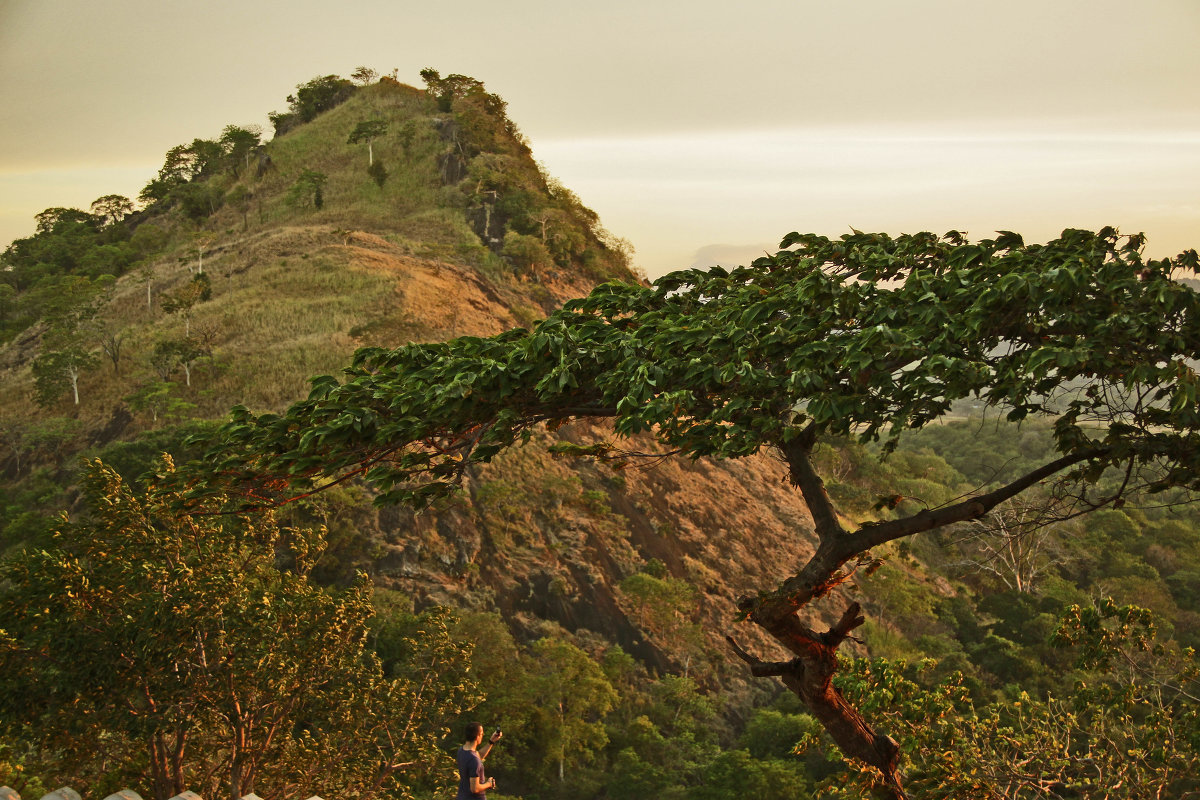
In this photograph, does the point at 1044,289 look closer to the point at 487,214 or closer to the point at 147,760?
the point at 147,760

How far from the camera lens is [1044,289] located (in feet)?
17.5

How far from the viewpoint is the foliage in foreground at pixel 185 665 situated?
10.4 metres

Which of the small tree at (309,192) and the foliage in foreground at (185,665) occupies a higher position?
the small tree at (309,192)

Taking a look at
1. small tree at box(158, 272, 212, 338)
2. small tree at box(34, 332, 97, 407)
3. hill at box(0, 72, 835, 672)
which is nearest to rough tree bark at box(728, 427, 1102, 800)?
hill at box(0, 72, 835, 672)

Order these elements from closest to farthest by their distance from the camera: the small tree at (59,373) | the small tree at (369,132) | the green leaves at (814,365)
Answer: the green leaves at (814,365) → the small tree at (59,373) → the small tree at (369,132)

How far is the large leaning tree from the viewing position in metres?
5.34

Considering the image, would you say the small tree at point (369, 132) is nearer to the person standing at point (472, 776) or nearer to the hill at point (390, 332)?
the hill at point (390, 332)

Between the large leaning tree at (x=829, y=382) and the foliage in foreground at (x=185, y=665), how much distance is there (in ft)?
15.5

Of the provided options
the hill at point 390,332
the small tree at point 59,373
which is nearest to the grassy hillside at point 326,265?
the hill at point 390,332

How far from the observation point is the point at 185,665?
11.0 metres

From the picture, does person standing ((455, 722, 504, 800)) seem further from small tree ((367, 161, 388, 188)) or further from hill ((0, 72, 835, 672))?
small tree ((367, 161, 388, 188))

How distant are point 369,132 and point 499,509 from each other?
3712cm

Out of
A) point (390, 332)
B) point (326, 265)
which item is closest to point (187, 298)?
point (326, 265)

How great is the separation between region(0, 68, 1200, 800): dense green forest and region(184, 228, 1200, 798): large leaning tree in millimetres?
36
